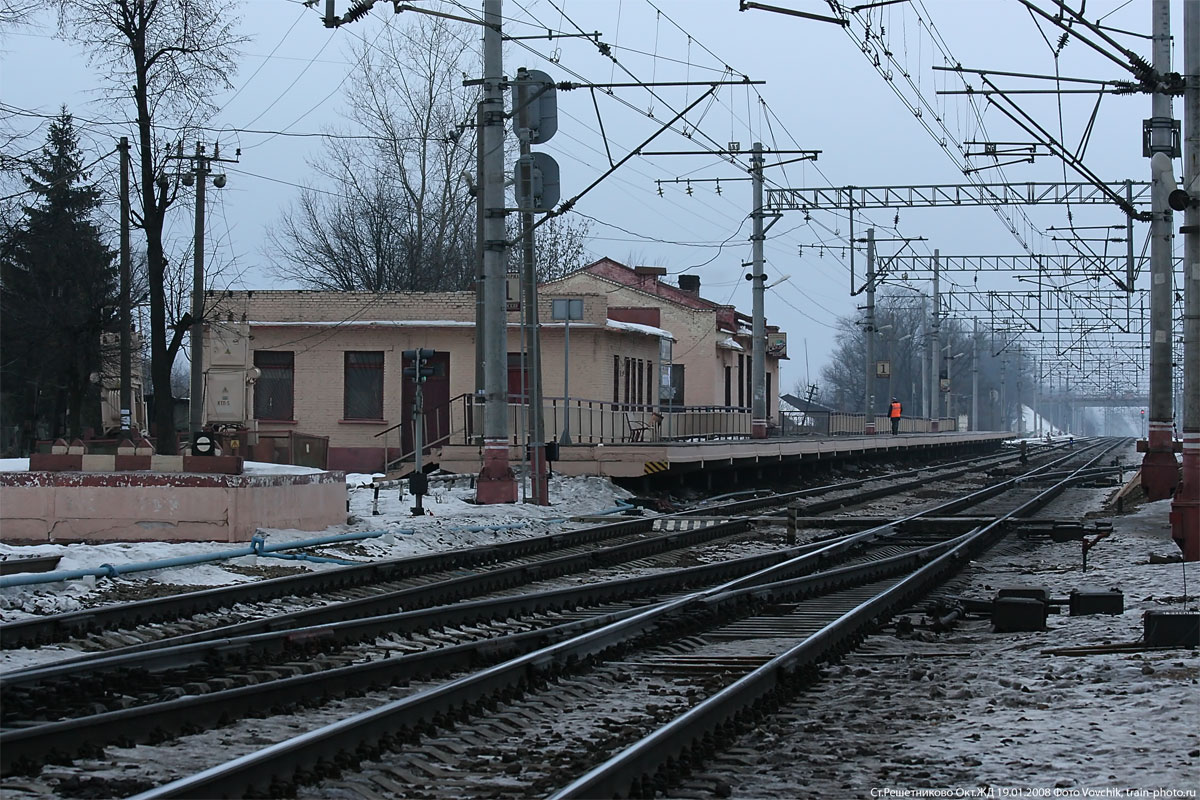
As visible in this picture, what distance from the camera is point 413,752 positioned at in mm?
7113

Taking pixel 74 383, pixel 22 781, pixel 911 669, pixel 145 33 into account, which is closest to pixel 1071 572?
pixel 911 669

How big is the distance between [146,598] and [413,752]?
6395 mm

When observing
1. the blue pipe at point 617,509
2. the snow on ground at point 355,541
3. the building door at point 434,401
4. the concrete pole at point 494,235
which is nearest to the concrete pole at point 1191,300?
the snow on ground at point 355,541

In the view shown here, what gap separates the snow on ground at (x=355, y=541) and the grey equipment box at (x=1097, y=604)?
309 inches

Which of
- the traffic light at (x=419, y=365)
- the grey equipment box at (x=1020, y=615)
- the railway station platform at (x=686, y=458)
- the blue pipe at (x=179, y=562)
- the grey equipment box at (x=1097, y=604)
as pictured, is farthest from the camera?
the railway station platform at (x=686, y=458)

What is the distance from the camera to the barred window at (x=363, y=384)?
38656 millimetres

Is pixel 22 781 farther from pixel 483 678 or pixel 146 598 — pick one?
pixel 146 598

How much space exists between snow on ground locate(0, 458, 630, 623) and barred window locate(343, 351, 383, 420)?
9.55m

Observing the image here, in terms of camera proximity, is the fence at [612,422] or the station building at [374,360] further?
the station building at [374,360]

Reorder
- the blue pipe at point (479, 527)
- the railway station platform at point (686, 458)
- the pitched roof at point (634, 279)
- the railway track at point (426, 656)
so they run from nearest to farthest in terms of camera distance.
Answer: the railway track at point (426, 656), the blue pipe at point (479, 527), the railway station platform at point (686, 458), the pitched roof at point (634, 279)

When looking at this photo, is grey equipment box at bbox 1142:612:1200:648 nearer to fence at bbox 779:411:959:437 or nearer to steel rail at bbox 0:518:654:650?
steel rail at bbox 0:518:654:650

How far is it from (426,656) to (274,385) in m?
A: 30.5

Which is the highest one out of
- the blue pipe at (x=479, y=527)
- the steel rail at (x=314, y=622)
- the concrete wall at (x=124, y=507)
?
the concrete wall at (x=124, y=507)

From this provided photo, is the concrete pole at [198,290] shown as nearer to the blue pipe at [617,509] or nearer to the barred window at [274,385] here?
the barred window at [274,385]
